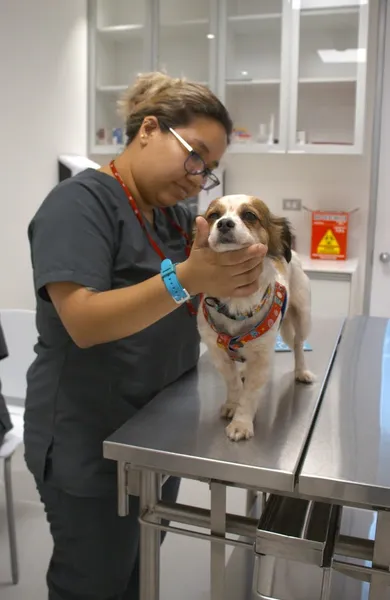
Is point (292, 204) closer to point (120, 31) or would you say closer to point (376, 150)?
point (376, 150)

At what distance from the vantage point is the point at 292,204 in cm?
357

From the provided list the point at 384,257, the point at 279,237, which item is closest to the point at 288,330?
the point at 279,237

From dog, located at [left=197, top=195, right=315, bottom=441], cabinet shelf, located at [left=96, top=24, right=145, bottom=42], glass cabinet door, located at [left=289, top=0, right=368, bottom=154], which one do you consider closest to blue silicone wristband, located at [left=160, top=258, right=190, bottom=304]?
dog, located at [left=197, top=195, right=315, bottom=441]

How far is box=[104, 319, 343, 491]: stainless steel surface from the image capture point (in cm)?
91

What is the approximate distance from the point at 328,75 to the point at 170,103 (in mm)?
2337

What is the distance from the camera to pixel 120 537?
1.19 meters

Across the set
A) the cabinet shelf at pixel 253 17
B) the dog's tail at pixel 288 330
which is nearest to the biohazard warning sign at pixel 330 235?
the cabinet shelf at pixel 253 17

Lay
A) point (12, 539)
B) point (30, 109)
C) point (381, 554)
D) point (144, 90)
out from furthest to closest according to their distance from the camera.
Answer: point (30, 109)
point (12, 539)
point (144, 90)
point (381, 554)

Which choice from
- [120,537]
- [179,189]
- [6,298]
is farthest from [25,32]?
[120,537]

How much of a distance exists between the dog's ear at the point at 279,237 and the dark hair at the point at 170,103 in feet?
0.79

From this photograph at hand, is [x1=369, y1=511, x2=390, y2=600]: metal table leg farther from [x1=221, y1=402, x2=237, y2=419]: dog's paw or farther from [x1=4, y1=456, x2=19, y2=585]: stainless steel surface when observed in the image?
[x1=4, y1=456, x2=19, y2=585]: stainless steel surface

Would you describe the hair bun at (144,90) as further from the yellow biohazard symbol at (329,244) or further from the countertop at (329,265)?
the yellow biohazard symbol at (329,244)

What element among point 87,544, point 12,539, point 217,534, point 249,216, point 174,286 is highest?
point 249,216

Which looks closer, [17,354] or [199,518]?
[199,518]
